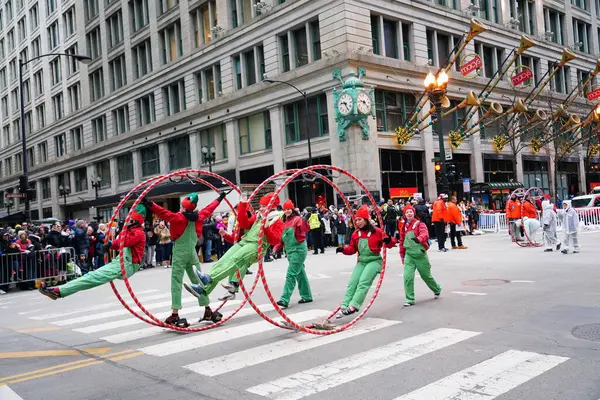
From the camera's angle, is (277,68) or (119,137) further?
(119,137)

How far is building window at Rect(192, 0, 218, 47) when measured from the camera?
4091cm

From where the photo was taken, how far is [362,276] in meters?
8.88

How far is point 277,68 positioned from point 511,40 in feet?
64.2

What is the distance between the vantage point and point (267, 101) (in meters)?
36.0

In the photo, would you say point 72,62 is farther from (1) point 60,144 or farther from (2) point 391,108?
(2) point 391,108

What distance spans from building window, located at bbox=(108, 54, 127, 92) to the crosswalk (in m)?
46.4

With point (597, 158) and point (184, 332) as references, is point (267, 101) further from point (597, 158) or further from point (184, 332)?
point (597, 158)

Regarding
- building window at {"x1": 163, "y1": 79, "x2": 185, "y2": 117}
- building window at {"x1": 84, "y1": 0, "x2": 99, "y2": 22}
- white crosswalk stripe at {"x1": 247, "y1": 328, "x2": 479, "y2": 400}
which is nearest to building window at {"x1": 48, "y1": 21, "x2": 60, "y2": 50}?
building window at {"x1": 84, "y1": 0, "x2": 99, "y2": 22}

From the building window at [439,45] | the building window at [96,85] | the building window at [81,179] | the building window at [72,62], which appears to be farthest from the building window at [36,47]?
the building window at [439,45]

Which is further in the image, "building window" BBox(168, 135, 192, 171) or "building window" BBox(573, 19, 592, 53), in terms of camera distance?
"building window" BBox(573, 19, 592, 53)

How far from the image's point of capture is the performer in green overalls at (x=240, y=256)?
8867 mm

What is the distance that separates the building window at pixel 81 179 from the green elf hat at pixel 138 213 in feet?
177

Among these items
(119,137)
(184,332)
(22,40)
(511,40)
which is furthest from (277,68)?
(22,40)

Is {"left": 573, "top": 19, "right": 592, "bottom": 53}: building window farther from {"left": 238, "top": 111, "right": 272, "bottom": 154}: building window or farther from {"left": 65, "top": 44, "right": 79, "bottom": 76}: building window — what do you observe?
{"left": 65, "top": 44, "right": 79, "bottom": 76}: building window
